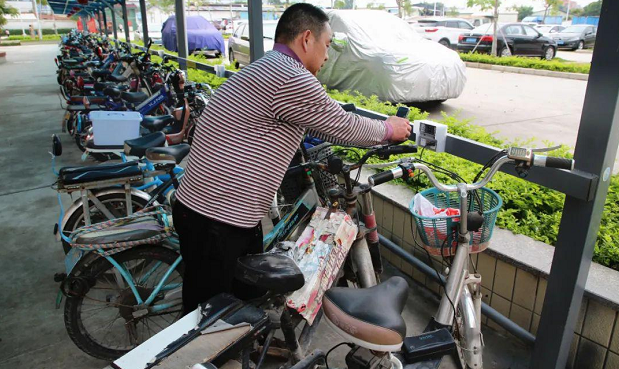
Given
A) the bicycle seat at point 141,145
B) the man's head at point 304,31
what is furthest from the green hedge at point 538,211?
the bicycle seat at point 141,145

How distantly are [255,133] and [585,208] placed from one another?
1397mm

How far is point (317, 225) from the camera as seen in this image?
7.07 ft

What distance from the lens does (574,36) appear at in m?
22.3

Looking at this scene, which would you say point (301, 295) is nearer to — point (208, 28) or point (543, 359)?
point (543, 359)

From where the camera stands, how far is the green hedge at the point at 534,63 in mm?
13531

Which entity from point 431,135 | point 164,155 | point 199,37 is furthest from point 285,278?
point 199,37

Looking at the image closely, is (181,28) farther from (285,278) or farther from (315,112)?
(285,278)

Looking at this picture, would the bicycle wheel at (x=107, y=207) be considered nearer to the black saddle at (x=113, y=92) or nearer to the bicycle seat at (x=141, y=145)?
the bicycle seat at (x=141, y=145)

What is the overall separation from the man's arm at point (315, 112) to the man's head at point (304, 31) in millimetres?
184

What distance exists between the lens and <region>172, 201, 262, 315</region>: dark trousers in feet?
6.83

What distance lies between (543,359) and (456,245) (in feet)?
2.50

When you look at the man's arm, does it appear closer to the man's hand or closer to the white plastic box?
the man's hand

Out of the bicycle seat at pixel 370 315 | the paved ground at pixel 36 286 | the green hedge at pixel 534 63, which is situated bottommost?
the paved ground at pixel 36 286

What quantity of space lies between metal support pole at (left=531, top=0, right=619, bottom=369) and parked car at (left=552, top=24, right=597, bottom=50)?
23570 millimetres
